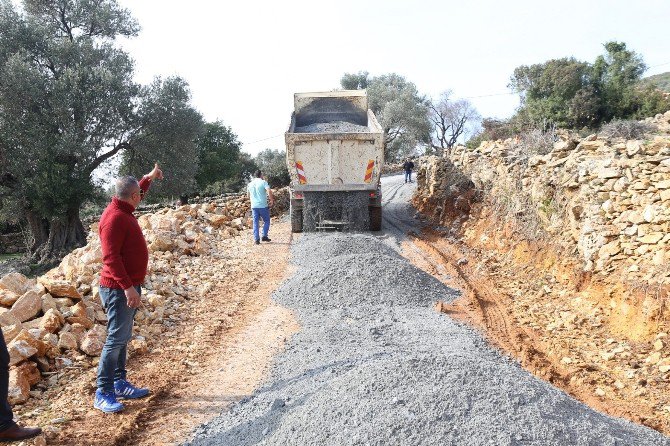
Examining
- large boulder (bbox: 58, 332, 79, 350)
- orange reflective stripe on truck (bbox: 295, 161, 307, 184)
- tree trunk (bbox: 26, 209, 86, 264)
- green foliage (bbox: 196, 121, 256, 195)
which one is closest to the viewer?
large boulder (bbox: 58, 332, 79, 350)

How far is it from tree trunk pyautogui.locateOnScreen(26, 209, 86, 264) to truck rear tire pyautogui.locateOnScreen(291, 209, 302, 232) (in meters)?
9.60

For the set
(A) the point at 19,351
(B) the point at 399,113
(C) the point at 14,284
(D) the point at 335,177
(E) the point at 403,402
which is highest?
(B) the point at 399,113

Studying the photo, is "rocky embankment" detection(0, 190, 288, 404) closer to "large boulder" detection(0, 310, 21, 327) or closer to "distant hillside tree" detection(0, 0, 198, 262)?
"large boulder" detection(0, 310, 21, 327)

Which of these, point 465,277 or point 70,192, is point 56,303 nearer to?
point 465,277

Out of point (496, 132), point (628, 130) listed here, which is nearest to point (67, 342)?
point (628, 130)

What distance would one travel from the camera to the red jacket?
357cm

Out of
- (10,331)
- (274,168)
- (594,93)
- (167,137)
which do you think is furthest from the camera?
(274,168)

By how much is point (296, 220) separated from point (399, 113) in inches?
1109

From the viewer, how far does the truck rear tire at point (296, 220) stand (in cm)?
1093

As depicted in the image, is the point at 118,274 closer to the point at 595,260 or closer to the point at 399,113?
the point at 595,260

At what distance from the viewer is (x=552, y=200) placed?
7.87 m

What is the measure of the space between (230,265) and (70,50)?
12381mm

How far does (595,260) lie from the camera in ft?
20.8

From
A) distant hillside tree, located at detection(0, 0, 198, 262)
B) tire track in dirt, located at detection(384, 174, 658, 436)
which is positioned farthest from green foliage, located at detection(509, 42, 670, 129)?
distant hillside tree, located at detection(0, 0, 198, 262)
